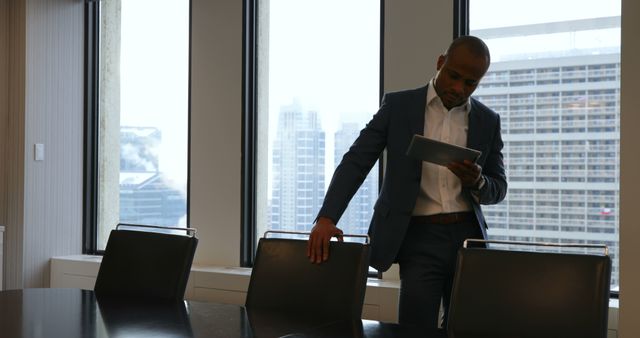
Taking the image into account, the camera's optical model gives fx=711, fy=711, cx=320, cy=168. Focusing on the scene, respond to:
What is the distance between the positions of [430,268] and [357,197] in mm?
1669

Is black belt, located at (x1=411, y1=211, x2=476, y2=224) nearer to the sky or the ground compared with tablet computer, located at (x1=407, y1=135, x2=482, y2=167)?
nearer to the ground

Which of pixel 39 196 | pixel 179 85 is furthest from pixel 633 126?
pixel 39 196

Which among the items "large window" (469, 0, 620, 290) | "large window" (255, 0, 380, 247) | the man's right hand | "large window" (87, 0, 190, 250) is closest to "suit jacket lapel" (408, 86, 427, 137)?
the man's right hand

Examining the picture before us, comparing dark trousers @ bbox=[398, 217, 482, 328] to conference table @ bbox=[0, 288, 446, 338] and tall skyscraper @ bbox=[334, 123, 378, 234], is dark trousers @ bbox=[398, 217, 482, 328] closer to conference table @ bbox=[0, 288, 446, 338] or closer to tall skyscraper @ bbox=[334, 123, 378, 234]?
conference table @ bbox=[0, 288, 446, 338]

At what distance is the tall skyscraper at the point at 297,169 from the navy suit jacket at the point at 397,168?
63.1 inches

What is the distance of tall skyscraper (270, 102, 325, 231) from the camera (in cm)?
410

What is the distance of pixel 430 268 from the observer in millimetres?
2316

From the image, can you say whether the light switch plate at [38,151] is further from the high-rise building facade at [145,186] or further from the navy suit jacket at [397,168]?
the navy suit jacket at [397,168]

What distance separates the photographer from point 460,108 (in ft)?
7.93

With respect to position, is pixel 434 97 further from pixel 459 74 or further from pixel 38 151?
pixel 38 151

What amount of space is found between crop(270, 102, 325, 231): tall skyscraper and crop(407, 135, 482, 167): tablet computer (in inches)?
75.2

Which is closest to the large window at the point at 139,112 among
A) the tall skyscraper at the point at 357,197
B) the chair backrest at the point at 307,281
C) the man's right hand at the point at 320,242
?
the tall skyscraper at the point at 357,197

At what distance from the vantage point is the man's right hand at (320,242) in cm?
225

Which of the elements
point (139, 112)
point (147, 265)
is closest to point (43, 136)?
point (139, 112)
